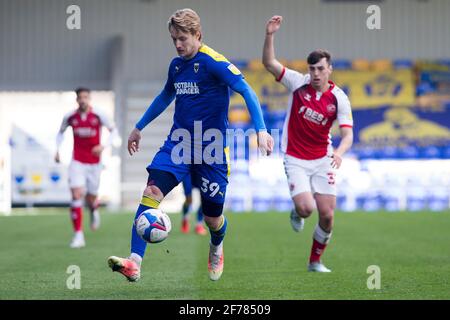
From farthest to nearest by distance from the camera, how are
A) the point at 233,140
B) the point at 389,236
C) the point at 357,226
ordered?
the point at 233,140 < the point at 357,226 < the point at 389,236

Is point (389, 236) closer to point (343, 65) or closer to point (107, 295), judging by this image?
point (107, 295)

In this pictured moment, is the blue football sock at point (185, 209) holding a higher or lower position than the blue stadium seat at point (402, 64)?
lower

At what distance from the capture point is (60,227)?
17.2 m

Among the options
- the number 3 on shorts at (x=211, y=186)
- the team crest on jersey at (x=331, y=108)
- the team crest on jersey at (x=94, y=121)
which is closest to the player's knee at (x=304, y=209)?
the team crest on jersey at (x=331, y=108)

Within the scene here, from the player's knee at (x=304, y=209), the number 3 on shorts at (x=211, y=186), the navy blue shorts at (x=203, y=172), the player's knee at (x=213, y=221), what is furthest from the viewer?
the player's knee at (x=304, y=209)

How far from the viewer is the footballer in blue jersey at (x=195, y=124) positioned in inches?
289

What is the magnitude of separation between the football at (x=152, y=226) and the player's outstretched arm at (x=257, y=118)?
3.32ft

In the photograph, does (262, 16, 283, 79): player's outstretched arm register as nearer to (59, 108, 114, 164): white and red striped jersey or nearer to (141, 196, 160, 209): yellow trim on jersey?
(141, 196, 160, 209): yellow trim on jersey

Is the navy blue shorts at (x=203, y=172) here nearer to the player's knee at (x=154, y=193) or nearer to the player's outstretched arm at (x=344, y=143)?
the player's knee at (x=154, y=193)

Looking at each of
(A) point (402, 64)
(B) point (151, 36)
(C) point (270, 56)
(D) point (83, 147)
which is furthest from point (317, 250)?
(B) point (151, 36)

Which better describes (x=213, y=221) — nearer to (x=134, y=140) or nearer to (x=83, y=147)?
(x=134, y=140)

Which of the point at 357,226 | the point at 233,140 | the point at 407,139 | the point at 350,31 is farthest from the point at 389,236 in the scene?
the point at 350,31

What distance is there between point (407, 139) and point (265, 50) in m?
18.9

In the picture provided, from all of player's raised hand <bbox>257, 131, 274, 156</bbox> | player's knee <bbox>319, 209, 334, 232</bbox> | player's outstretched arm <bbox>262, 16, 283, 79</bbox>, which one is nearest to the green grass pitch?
player's knee <bbox>319, 209, 334, 232</bbox>
